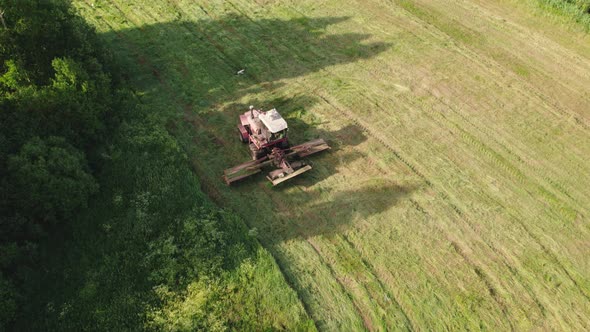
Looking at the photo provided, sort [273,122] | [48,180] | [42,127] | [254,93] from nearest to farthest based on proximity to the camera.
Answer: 1. [48,180]
2. [42,127]
3. [273,122]
4. [254,93]

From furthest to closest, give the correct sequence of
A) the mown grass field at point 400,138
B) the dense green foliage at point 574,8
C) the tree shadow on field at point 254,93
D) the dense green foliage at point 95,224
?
the dense green foliage at point 574,8 < the tree shadow on field at point 254,93 < the mown grass field at point 400,138 < the dense green foliage at point 95,224

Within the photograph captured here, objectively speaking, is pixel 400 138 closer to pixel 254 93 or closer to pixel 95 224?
pixel 254 93

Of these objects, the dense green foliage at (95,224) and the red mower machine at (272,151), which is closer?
the dense green foliage at (95,224)

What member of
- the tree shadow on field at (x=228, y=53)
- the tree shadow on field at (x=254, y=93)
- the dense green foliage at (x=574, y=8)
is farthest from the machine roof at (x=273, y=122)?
the dense green foliage at (x=574, y=8)

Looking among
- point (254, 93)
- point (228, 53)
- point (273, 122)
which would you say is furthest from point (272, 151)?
point (228, 53)

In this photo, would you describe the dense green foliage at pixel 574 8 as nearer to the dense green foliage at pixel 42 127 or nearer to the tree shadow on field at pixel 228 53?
the tree shadow on field at pixel 228 53

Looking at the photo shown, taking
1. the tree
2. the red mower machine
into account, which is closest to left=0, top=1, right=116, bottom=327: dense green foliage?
the tree
